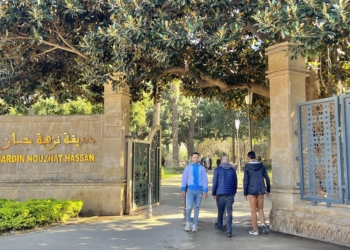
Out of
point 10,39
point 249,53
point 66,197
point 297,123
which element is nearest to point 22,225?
point 66,197

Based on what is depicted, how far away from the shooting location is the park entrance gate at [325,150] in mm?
6910

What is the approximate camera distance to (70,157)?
36.0 feet

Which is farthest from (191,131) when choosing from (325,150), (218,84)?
(325,150)

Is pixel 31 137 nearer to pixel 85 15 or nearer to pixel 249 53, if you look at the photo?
pixel 85 15

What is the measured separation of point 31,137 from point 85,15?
3947 millimetres

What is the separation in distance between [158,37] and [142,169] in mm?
4984

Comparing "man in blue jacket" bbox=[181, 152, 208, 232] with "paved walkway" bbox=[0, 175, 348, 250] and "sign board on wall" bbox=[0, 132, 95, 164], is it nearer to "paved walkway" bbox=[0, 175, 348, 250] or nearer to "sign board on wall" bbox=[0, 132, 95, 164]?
"paved walkway" bbox=[0, 175, 348, 250]

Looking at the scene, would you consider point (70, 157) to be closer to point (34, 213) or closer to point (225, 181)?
point (34, 213)

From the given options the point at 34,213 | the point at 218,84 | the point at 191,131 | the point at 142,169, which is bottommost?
the point at 34,213

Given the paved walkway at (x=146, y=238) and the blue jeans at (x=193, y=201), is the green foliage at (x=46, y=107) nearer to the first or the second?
the paved walkway at (x=146, y=238)

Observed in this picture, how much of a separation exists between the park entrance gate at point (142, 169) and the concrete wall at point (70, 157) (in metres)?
0.28

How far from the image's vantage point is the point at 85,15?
380 inches

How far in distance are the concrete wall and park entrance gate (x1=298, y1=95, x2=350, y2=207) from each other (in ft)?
16.8

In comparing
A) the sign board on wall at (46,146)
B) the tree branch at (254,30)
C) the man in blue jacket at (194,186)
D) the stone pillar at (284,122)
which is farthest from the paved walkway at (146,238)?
the tree branch at (254,30)
